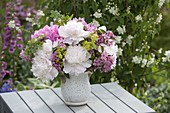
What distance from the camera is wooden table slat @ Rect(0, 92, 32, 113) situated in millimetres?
2889

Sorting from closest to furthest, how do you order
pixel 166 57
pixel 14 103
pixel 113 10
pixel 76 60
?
1. pixel 76 60
2. pixel 14 103
3. pixel 113 10
4. pixel 166 57

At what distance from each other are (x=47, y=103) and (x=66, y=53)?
1.36ft

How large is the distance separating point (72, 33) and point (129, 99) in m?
0.60

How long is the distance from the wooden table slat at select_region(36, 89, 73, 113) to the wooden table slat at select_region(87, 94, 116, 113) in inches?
5.5

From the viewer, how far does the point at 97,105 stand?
9.68ft

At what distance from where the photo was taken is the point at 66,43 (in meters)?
2.75

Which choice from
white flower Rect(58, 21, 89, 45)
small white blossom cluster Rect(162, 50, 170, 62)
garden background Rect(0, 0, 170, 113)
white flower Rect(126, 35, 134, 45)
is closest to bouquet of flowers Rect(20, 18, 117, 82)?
white flower Rect(58, 21, 89, 45)

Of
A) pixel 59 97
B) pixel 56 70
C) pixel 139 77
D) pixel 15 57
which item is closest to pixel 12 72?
pixel 15 57

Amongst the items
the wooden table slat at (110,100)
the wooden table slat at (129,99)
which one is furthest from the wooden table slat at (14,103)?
the wooden table slat at (129,99)

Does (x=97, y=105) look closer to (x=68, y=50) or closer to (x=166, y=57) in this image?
(x=68, y=50)

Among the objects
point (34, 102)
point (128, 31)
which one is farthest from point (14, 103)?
point (128, 31)

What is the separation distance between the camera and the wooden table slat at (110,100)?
2.88 meters

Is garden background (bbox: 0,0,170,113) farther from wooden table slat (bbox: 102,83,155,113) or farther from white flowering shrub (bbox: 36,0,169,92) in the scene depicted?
wooden table slat (bbox: 102,83,155,113)

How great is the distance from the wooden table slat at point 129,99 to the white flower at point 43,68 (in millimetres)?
504
